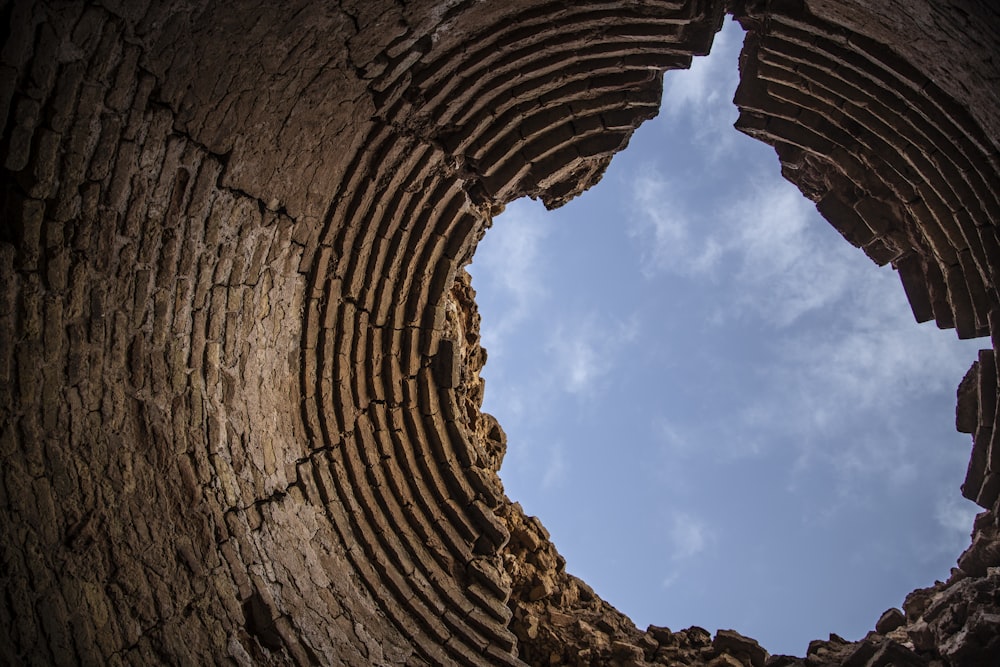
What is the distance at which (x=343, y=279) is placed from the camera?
5.66 metres

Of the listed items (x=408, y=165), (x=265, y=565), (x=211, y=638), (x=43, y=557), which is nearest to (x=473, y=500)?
(x=265, y=565)

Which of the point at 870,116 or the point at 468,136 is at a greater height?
the point at 870,116

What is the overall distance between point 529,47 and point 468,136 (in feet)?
2.84

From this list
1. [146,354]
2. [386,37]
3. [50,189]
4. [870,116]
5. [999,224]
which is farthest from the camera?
[870,116]

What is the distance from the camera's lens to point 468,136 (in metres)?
5.73

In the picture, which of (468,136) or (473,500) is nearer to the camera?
(468,136)

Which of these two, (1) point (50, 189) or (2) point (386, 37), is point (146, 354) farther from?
(2) point (386, 37)

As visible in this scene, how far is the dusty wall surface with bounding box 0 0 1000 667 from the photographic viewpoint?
3617 millimetres

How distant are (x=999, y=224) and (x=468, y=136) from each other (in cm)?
403

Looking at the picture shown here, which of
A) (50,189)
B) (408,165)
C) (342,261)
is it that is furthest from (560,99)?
(50,189)

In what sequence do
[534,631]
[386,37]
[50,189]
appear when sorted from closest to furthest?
[50,189] < [386,37] < [534,631]

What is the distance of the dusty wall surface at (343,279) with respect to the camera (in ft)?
11.9

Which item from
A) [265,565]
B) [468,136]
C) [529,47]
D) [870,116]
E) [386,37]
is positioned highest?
[870,116]

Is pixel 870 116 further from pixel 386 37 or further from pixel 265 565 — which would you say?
pixel 265 565
